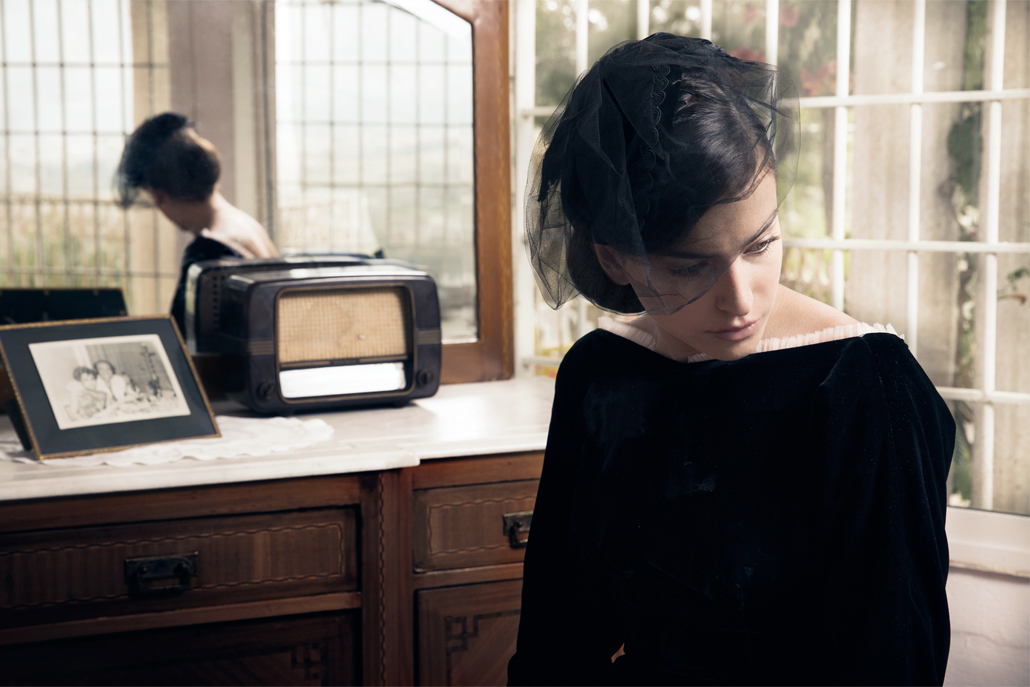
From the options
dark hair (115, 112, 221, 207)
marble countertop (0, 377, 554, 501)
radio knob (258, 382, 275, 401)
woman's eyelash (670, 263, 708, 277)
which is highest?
dark hair (115, 112, 221, 207)

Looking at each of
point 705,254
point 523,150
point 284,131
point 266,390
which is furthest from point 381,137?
point 705,254

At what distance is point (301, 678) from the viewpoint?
1.45 m

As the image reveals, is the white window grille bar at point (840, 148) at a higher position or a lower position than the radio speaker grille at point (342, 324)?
higher

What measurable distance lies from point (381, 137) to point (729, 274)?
1470 millimetres

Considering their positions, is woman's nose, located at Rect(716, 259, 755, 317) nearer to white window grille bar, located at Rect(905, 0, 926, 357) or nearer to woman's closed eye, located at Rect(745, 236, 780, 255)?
woman's closed eye, located at Rect(745, 236, 780, 255)

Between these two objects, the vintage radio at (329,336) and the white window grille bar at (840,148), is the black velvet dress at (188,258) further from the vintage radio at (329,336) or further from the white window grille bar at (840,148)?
the white window grille bar at (840,148)

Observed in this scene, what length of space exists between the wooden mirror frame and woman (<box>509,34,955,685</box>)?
45.2 inches

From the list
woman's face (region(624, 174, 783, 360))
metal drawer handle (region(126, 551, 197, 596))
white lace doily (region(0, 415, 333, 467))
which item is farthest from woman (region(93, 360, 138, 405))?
woman's face (region(624, 174, 783, 360))

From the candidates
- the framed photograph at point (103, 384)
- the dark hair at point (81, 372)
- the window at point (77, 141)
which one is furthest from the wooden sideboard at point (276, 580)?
the window at point (77, 141)

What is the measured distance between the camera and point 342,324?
1.76 m

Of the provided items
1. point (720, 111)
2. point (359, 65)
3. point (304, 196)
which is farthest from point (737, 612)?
point (359, 65)

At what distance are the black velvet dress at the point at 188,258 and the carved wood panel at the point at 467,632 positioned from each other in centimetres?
87

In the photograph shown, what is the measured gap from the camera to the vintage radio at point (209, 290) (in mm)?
1774

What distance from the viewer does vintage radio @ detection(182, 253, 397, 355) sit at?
177cm
